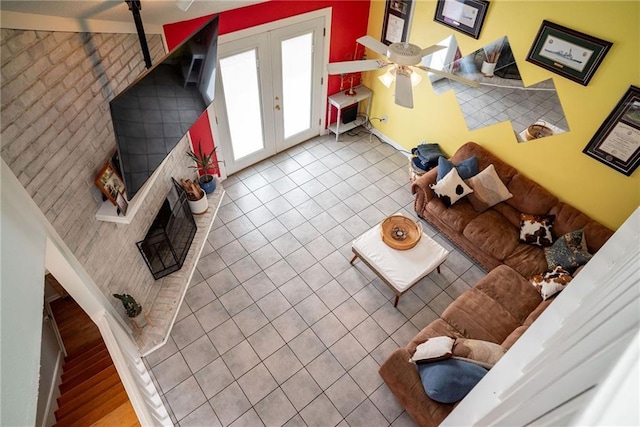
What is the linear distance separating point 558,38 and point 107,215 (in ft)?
13.6

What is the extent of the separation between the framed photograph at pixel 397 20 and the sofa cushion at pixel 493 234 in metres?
2.34

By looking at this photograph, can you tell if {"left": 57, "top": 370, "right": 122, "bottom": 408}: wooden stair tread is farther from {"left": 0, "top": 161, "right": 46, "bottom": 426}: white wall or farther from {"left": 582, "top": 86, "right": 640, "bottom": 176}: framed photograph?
{"left": 582, "top": 86, "right": 640, "bottom": 176}: framed photograph

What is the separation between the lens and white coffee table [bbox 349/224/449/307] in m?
3.81

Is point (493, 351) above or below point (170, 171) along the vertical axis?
below

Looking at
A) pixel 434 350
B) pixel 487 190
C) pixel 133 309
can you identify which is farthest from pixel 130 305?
pixel 487 190

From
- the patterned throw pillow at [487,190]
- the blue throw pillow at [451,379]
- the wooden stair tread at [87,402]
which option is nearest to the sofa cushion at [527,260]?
the patterned throw pillow at [487,190]

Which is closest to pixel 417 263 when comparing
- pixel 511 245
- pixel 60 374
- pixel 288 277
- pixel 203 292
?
pixel 511 245

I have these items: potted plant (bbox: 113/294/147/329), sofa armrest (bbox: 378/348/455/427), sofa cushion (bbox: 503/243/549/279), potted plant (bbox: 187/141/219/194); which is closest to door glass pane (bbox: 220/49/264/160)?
potted plant (bbox: 187/141/219/194)

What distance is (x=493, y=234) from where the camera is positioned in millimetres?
4180

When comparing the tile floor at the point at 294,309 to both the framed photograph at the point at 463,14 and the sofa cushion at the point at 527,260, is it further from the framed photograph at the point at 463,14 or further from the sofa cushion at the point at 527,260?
the framed photograph at the point at 463,14

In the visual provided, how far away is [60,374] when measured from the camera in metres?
3.60

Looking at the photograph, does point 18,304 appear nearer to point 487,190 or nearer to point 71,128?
point 71,128

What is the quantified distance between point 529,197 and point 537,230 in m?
0.39

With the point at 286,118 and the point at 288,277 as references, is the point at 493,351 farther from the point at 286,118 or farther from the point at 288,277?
the point at 286,118
